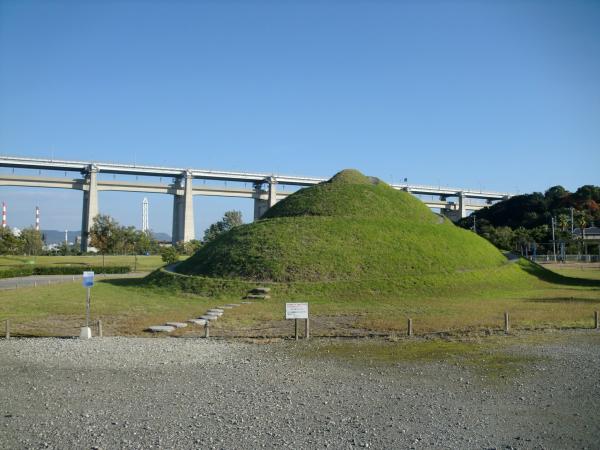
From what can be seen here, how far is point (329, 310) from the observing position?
1192 inches

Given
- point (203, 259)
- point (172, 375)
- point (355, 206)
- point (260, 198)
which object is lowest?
point (172, 375)

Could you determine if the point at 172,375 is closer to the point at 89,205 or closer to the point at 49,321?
the point at 49,321

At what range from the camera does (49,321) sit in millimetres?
25656

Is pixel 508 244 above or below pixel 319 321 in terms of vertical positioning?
above

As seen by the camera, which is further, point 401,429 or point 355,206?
point 355,206

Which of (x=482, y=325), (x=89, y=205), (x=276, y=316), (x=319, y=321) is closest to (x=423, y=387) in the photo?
(x=482, y=325)

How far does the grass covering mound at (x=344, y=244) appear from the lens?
4047 cm

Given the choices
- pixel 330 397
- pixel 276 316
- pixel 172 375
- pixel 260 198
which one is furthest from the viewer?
pixel 260 198

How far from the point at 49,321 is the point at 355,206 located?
33.2 metres

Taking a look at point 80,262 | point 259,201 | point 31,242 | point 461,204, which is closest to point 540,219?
point 461,204

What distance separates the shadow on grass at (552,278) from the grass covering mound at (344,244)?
2.71 m

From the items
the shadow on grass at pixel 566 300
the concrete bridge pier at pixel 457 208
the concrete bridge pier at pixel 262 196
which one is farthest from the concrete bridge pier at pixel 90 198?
the concrete bridge pier at pixel 457 208

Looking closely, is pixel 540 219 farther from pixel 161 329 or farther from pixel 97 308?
pixel 161 329

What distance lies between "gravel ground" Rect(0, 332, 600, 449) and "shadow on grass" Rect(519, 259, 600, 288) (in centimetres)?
3049
